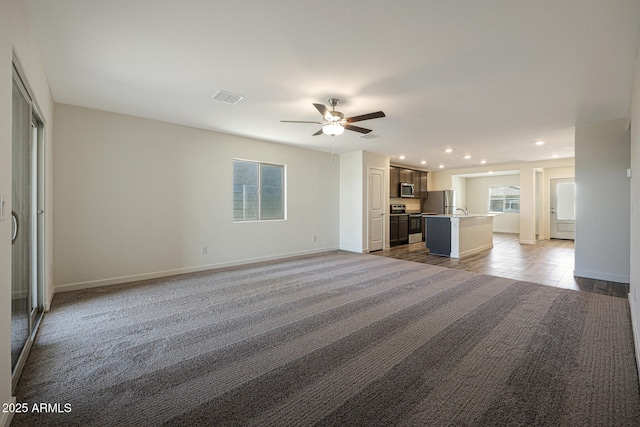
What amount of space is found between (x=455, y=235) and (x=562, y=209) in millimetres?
5520

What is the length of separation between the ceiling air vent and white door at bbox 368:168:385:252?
4226 millimetres

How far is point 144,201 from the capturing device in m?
4.34

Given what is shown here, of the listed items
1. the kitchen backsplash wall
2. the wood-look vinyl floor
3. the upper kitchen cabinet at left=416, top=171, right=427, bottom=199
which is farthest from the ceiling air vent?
the upper kitchen cabinet at left=416, top=171, right=427, bottom=199

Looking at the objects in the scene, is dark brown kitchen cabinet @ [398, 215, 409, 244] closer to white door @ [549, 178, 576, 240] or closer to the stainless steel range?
the stainless steel range

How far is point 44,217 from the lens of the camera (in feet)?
10.0

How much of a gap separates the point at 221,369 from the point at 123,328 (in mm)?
1345

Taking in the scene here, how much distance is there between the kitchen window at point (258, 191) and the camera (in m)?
5.50

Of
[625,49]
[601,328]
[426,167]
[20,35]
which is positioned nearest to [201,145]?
[20,35]

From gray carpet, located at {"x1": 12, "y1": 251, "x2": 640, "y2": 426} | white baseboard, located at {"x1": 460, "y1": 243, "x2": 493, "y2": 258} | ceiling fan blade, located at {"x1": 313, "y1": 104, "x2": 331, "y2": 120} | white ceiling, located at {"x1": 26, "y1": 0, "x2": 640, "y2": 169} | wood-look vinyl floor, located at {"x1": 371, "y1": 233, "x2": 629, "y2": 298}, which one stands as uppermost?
white ceiling, located at {"x1": 26, "y1": 0, "x2": 640, "y2": 169}

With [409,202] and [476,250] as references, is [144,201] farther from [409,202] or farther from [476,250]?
[409,202]

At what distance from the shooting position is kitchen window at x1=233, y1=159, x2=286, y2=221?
18.0 feet

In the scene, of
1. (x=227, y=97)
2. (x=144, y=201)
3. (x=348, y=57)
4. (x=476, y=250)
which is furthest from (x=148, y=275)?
(x=476, y=250)

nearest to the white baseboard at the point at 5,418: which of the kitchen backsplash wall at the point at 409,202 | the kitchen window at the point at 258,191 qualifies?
the kitchen window at the point at 258,191

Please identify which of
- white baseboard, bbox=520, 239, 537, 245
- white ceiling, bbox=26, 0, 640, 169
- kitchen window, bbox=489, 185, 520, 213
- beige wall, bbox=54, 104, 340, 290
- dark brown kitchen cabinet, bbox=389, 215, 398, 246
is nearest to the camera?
white ceiling, bbox=26, 0, 640, 169
